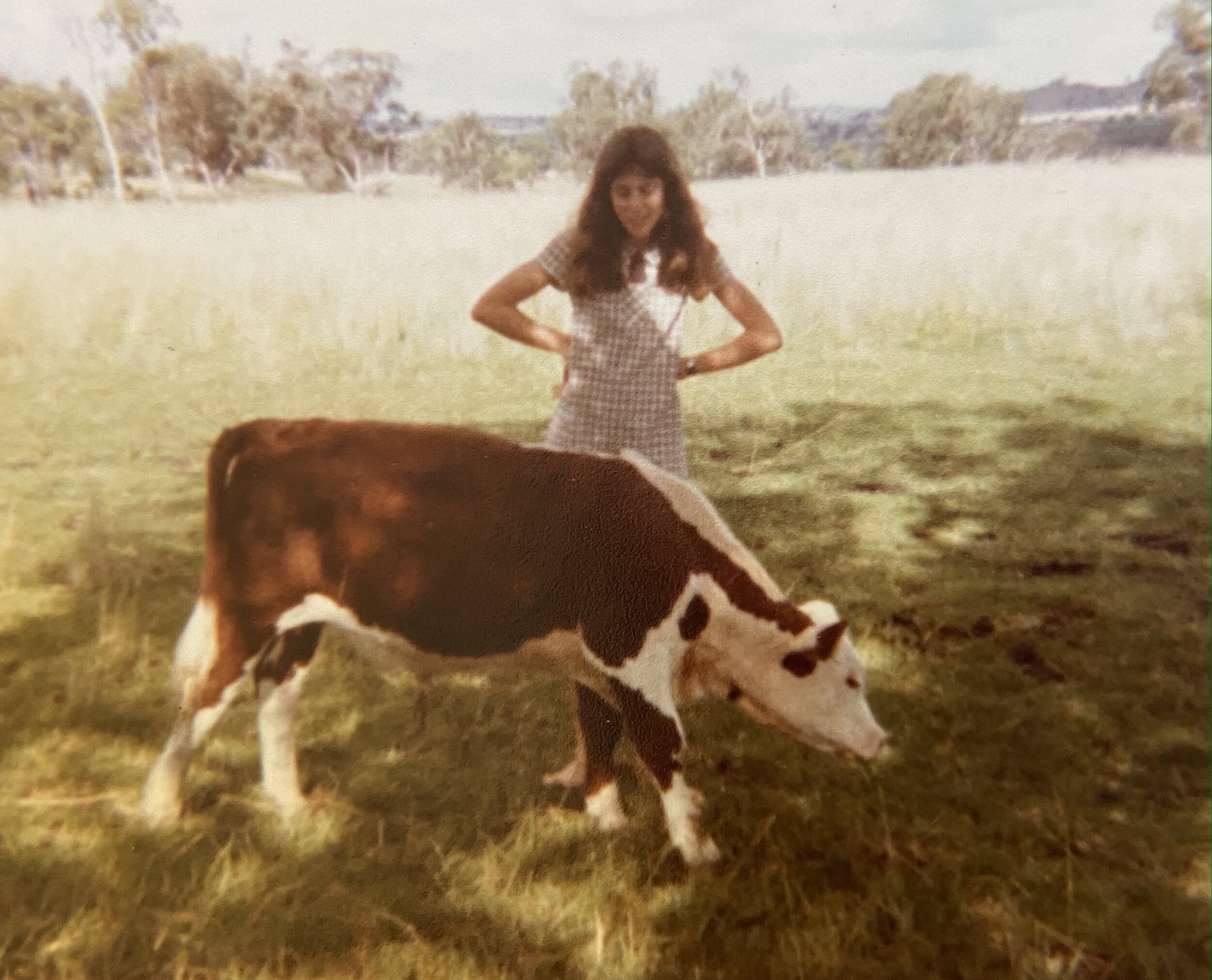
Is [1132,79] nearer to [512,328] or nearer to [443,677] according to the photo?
[512,328]

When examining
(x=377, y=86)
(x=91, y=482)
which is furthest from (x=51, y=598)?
(x=377, y=86)

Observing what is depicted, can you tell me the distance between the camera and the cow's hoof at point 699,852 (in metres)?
2.46

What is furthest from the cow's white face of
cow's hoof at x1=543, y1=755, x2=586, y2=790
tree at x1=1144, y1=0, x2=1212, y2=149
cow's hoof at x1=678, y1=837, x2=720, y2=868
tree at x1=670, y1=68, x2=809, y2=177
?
tree at x1=1144, y1=0, x2=1212, y2=149

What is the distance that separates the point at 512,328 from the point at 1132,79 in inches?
96.8

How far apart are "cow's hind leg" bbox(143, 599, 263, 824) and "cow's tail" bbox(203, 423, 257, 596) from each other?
0.12 metres

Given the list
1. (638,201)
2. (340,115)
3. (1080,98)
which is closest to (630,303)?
(638,201)

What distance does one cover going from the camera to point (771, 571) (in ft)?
11.8

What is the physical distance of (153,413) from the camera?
331 centimetres

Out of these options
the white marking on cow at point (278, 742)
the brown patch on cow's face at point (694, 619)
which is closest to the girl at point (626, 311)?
the brown patch on cow's face at point (694, 619)

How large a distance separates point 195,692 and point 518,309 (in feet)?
5.12

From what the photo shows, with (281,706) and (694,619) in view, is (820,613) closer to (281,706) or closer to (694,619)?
(694,619)

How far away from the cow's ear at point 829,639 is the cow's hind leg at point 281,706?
153 cm

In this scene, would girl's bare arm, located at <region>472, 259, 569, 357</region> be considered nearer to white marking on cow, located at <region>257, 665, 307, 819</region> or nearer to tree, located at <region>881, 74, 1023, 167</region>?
white marking on cow, located at <region>257, 665, 307, 819</region>

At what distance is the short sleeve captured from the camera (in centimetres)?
266
